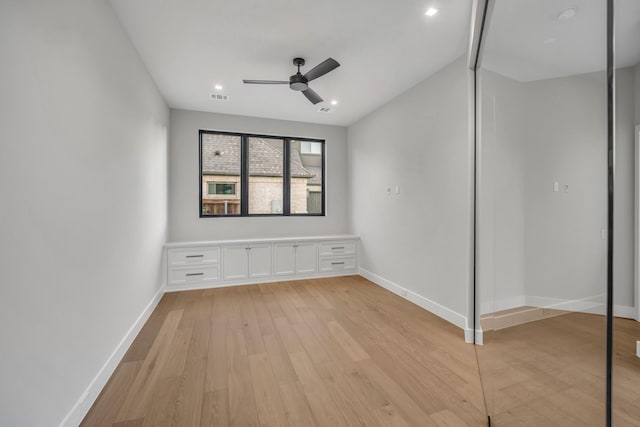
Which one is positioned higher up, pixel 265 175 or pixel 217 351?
pixel 265 175

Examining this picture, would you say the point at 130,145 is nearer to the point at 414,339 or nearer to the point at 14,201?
the point at 14,201

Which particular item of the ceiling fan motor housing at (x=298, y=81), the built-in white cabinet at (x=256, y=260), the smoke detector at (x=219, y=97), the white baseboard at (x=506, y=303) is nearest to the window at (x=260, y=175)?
the built-in white cabinet at (x=256, y=260)

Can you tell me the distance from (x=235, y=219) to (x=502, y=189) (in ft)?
13.1

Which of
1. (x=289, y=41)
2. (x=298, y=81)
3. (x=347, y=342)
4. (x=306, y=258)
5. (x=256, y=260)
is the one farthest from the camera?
(x=306, y=258)

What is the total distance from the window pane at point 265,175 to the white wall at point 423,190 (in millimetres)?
1544

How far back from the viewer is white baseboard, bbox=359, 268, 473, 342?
2.66 m

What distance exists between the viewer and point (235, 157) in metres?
4.75

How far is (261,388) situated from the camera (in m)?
1.77

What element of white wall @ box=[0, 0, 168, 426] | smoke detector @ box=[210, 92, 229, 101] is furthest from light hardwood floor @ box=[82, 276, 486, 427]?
smoke detector @ box=[210, 92, 229, 101]

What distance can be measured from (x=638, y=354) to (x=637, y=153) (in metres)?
0.41

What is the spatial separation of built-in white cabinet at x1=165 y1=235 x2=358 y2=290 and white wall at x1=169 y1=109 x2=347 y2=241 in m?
0.51

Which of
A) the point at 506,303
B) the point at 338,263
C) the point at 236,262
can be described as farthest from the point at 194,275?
the point at 506,303

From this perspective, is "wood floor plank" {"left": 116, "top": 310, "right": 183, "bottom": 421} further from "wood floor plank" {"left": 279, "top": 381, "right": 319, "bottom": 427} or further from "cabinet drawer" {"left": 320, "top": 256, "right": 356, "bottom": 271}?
"cabinet drawer" {"left": 320, "top": 256, "right": 356, "bottom": 271}

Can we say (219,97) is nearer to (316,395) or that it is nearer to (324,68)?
(324,68)
